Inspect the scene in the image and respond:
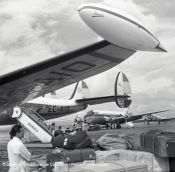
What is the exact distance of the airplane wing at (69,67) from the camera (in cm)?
849

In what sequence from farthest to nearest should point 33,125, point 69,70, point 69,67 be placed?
point 33,125, point 69,70, point 69,67

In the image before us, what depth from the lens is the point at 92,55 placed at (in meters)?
8.85

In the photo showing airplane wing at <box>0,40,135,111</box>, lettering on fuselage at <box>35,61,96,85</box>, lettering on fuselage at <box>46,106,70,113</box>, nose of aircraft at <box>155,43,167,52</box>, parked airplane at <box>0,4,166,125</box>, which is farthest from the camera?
lettering on fuselage at <box>46,106,70,113</box>

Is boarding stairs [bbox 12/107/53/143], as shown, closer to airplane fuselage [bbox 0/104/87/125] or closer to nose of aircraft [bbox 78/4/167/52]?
airplane fuselage [bbox 0/104/87/125]

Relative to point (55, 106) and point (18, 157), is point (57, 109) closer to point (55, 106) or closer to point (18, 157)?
point (55, 106)

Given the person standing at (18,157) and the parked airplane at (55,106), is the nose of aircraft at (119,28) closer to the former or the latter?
the person standing at (18,157)

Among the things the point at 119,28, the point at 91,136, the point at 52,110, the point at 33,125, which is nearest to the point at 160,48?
the point at 119,28

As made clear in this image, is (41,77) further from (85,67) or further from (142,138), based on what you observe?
(142,138)

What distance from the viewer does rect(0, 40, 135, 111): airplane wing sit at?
8492 mm

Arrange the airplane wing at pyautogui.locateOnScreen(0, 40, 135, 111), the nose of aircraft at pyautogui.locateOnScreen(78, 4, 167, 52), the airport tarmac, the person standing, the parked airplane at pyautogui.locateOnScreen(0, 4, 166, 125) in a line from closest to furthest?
the person standing
the nose of aircraft at pyautogui.locateOnScreen(78, 4, 167, 52)
the parked airplane at pyautogui.locateOnScreen(0, 4, 166, 125)
the airplane wing at pyautogui.locateOnScreen(0, 40, 135, 111)
the airport tarmac

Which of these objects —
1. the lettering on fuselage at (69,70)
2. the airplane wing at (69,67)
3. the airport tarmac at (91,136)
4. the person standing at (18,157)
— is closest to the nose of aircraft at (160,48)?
the airplane wing at (69,67)

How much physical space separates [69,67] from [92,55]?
3.90ft

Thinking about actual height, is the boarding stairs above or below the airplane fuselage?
below

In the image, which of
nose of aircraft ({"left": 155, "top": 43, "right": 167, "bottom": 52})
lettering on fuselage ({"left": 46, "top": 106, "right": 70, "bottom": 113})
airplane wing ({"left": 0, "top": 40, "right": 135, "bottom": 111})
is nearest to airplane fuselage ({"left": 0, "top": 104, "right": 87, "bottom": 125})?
lettering on fuselage ({"left": 46, "top": 106, "right": 70, "bottom": 113})
